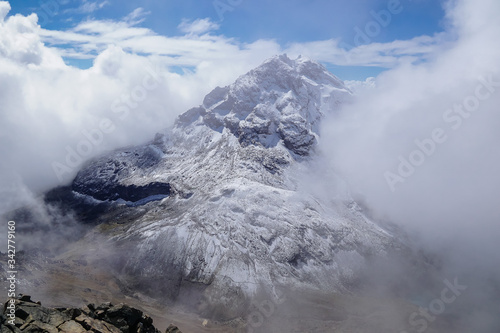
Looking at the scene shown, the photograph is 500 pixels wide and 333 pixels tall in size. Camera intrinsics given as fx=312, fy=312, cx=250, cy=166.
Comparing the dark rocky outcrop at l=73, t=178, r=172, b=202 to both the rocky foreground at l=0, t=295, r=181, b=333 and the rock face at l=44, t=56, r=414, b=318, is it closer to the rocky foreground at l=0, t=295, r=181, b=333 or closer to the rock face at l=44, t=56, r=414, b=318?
the rock face at l=44, t=56, r=414, b=318

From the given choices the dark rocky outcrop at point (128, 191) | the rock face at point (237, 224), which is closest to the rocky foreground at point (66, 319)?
the rock face at point (237, 224)

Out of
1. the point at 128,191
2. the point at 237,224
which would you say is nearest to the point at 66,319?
the point at 237,224

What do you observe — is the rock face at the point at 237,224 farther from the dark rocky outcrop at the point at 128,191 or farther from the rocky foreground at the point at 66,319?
the rocky foreground at the point at 66,319

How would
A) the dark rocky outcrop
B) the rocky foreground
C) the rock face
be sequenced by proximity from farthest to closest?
the dark rocky outcrop → the rock face → the rocky foreground

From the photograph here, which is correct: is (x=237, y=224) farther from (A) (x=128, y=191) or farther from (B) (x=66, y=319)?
(B) (x=66, y=319)

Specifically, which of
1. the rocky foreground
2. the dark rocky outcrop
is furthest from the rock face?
the rocky foreground

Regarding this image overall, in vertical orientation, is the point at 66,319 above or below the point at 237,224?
below
